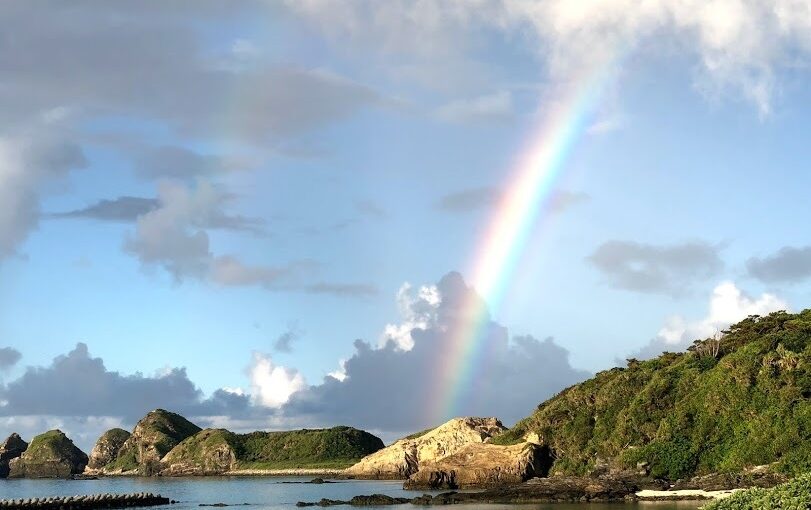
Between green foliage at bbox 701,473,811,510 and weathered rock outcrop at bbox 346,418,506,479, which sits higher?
weathered rock outcrop at bbox 346,418,506,479

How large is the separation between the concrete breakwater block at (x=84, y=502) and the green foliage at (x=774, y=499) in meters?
96.5

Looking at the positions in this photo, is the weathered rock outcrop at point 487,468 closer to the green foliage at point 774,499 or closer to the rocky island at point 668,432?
the rocky island at point 668,432

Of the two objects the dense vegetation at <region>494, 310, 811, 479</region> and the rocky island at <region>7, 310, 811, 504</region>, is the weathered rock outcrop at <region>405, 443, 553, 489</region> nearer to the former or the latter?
the rocky island at <region>7, 310, 811, 504</region>

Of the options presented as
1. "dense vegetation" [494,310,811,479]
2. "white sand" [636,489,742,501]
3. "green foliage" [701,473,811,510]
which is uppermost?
"dense vegetation" [494,310,811,479]

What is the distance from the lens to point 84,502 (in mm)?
119938

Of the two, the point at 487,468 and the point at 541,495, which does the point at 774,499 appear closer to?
the point at 541,495

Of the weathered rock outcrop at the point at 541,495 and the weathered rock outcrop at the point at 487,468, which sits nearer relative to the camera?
the weathered rock outcrop at the point at 541,495

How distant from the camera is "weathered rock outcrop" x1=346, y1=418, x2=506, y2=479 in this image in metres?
180

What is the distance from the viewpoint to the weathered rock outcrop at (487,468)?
12694 cm

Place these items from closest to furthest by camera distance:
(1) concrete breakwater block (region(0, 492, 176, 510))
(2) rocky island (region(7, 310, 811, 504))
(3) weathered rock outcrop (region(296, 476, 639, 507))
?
(3) weathered rock outcrop (region(296, 476, 639, 507))
(2) rocky island (region(7, 310, 811, 504))
(1) concrete breakwater block (region(0, 492, 176, 510))

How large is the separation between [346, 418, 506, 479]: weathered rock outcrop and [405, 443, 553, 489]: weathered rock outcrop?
1471 inches

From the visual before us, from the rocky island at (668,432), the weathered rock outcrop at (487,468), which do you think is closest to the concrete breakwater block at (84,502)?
the weathered rock outcrop at (487,468)

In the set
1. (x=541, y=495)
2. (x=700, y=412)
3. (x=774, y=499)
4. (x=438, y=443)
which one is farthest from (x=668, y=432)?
(x=774, y=499)

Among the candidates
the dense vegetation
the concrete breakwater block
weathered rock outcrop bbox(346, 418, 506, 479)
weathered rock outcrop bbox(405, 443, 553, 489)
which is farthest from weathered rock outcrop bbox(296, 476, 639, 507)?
weathered rock outcrop bbox(346, 418, 506, 479)
